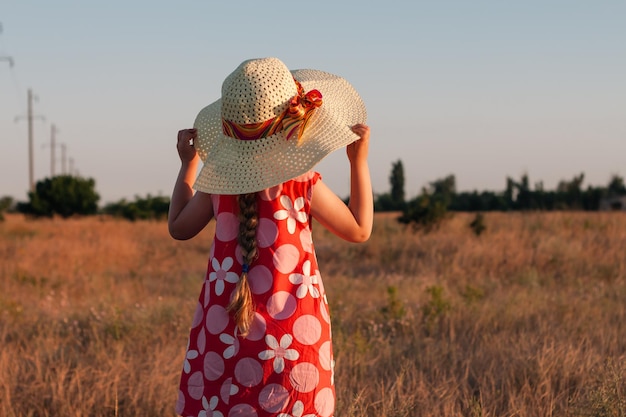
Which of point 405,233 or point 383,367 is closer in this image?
point 383,367

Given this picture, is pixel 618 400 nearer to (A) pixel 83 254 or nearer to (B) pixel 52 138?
(A) pixel 83 254

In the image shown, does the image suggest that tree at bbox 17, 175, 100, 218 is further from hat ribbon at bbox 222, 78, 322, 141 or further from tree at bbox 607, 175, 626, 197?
hat ribbon at bbox 222, 78, 322, 141

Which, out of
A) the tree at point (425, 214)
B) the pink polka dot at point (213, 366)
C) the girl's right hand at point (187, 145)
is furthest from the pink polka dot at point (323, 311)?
the tree at point (425, 214)

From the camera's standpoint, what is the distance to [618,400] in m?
3.05

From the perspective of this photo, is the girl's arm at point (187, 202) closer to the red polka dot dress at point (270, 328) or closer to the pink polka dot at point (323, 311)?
the red polka dot dress at point (270, 328)

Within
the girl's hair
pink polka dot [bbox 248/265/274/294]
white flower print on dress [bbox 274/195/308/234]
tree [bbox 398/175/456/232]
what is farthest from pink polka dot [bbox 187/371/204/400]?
tree [bbox 398/175/456/232]

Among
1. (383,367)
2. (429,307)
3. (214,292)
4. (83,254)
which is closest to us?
(214,292)

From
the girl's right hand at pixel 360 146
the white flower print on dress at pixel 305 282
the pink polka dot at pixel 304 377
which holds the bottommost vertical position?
the pink polka dot at pixel 304 377

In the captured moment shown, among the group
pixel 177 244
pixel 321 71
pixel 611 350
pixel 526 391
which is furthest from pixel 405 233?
pixel 321 71

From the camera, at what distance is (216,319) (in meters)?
2.20

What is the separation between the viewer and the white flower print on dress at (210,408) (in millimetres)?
2209

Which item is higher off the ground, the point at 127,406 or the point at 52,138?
the point at 52,138

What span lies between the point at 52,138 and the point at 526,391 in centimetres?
6230

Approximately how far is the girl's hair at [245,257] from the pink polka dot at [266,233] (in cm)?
2
